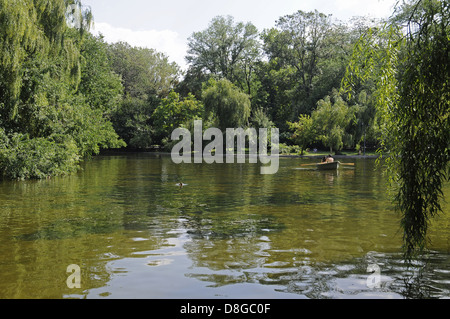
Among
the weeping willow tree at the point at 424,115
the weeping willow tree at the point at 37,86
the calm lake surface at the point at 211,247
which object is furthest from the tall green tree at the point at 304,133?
the weeping willow tree at the point at 424,115

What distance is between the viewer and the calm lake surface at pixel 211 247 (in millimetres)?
6430

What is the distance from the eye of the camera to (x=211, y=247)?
897cm

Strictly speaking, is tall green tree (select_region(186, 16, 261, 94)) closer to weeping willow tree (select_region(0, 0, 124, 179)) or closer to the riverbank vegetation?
the riverbank vegetation

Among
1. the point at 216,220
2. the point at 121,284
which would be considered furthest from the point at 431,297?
the point at 216,220

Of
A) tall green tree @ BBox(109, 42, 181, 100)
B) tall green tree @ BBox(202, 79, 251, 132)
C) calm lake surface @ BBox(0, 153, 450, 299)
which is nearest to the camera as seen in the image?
calm lake surface @ BBox(0, 153, 450, 299)

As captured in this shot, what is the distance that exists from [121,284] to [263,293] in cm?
205

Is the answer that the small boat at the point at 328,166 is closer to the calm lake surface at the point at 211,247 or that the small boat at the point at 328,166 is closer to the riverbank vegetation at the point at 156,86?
the riverbank vegetation at the point at 156,86

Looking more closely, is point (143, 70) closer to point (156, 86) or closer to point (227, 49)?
point (156, 86)

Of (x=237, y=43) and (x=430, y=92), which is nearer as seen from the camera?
(x=430, y=92)

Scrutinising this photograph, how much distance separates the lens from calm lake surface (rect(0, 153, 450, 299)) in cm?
643


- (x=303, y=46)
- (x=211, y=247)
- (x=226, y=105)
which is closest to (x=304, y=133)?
(x=226, y=105)

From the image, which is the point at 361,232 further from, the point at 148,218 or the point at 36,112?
the point at 36,112

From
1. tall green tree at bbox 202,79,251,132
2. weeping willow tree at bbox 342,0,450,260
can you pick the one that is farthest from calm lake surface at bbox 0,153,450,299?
tall green tree at bbox 202,79,251,132

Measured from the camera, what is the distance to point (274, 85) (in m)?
72.9
